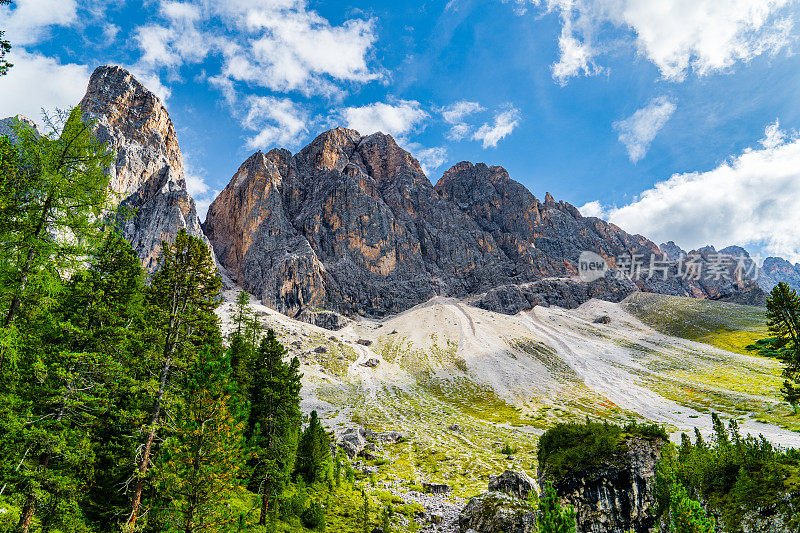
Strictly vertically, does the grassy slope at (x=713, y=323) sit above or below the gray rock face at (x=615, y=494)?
above

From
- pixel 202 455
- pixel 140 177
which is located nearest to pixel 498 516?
pixel 202 455

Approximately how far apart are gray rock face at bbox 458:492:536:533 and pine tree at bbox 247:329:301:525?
44.5 feet

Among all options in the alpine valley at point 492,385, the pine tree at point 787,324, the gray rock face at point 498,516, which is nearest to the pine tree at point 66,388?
the alpine valley at point 492,385

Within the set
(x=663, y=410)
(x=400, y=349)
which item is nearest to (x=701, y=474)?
(x=663, y=410)

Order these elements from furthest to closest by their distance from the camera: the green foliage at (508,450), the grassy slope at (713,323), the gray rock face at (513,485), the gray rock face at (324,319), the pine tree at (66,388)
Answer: the gray rock face at (324,319)
the grassy slope at (713,323)
the green foliage at (508,450)
the gray rock face at (513,485)
the pine tree at (66,388)

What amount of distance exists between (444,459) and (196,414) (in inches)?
1842

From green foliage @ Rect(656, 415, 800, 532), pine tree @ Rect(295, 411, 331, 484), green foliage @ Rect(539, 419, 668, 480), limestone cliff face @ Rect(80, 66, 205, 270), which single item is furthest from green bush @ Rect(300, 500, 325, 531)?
limestone cliff face @ Rect(80, 66, 205, 270)

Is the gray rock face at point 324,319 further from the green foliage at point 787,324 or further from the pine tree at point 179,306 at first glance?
the green foliage at point 787,324

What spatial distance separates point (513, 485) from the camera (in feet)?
78.5

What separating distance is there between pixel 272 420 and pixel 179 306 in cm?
1346

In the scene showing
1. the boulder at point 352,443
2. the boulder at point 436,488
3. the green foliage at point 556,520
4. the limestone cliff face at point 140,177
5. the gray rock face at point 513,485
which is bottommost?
the boulder at point 436,488

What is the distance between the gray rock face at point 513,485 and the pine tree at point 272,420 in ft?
50.9

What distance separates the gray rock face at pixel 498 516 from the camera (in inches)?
768

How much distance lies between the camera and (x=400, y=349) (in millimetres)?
142500
